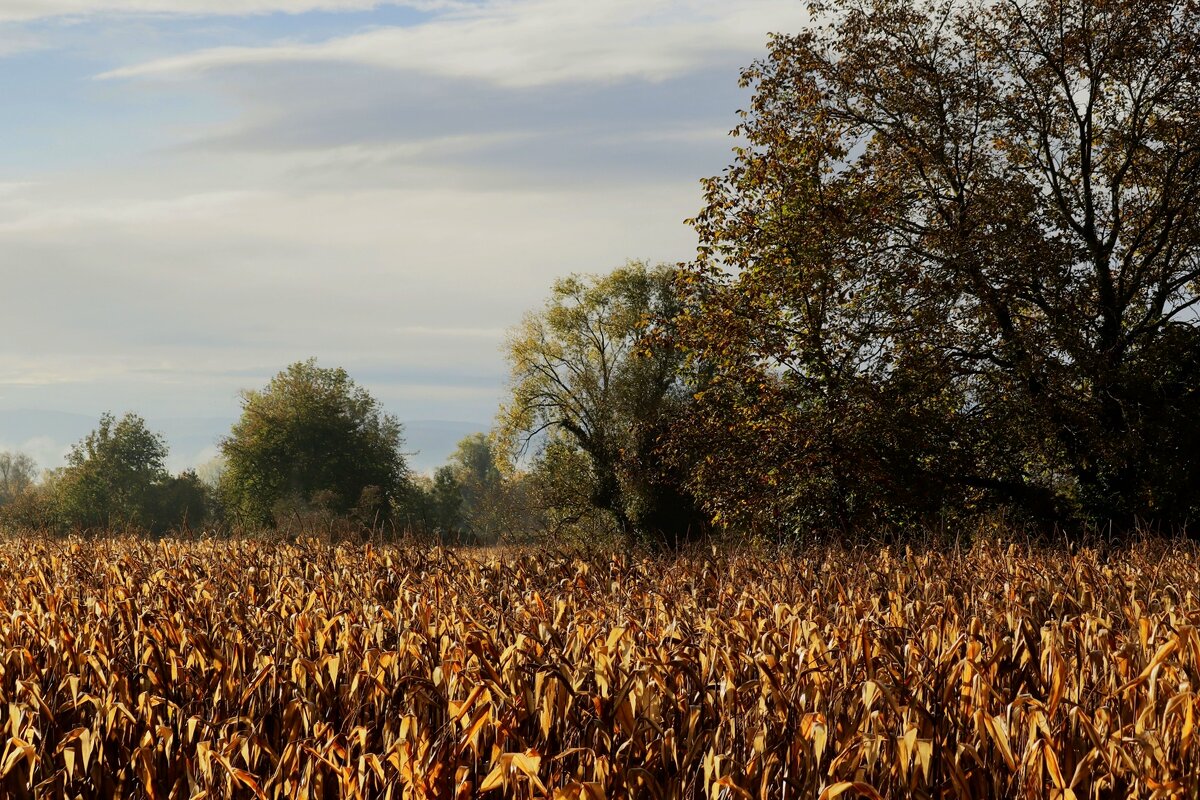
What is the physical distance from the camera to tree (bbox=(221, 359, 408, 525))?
4962cm

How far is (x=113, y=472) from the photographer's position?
5803 centimetres

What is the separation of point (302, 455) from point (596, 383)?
51.8ft

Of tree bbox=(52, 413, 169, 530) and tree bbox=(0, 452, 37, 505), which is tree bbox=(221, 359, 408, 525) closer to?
tree bbox=(52, 413, 169, 530)

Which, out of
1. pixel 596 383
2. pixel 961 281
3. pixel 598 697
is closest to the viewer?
pixel 598 697

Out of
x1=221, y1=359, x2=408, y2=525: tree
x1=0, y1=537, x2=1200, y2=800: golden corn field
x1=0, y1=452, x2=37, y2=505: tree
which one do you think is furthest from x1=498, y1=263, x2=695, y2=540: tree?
x1=0, y1=452, x2=37, y2=505: tree

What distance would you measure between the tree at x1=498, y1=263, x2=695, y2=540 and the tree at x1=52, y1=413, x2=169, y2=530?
2348 centimetres

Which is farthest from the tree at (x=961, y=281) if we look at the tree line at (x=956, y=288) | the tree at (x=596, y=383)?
the tree at (x=596, y=383)

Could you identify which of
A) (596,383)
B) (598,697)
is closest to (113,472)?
(596,383)

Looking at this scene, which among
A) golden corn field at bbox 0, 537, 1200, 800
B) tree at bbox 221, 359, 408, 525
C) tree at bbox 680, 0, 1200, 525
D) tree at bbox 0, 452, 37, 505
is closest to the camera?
golden corn field at bbox 0, 537, 1200, 800

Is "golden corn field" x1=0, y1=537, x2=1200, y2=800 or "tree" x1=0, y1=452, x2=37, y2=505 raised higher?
"tree" x1=0, y1=452, x2=37, y2=505

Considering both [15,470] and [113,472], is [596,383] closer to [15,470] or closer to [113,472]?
[113,472]

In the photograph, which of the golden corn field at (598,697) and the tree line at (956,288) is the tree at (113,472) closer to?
the tree line at (956,288)

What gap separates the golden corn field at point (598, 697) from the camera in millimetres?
2746

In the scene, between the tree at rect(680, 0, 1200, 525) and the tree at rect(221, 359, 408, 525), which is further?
the tree at rect(221, 359, 408, 525)
